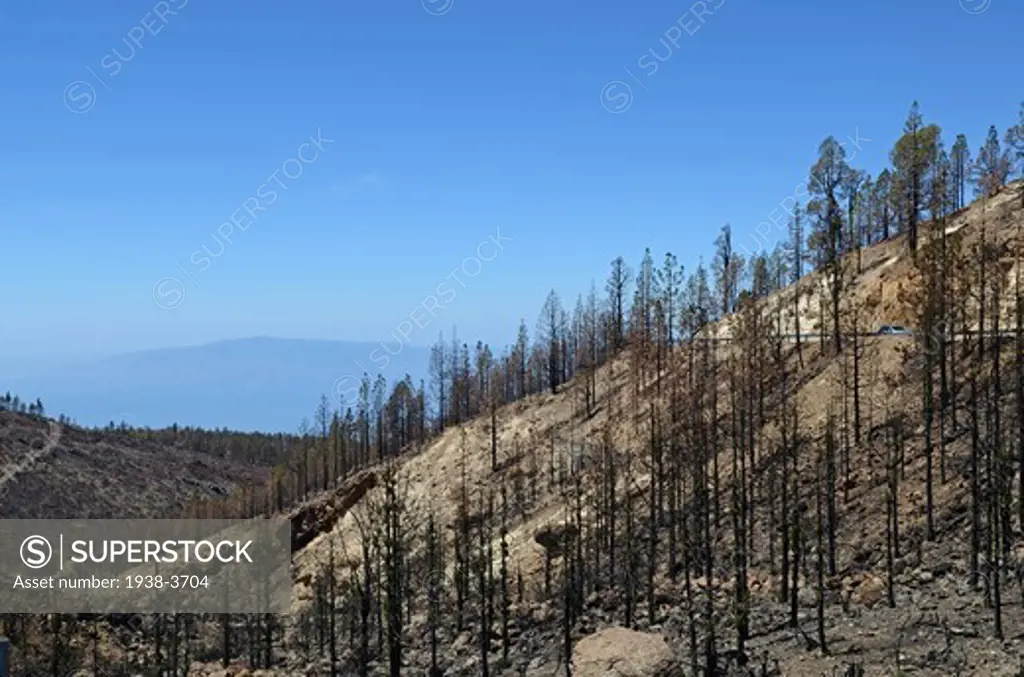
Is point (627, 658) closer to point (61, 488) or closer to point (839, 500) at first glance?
point (839, 500)

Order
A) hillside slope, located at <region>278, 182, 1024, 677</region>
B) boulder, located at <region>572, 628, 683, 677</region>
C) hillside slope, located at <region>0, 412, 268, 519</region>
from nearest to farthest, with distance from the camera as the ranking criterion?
boulder, located at <region>572, 628, 683, 677</region> → hillside slope, located at <region>278, 182, 1024, 677</region> → hillside slope, located at <region>0, 412, 268, 519</region>

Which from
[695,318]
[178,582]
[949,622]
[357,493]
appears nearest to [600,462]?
[695,318]

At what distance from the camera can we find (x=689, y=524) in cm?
6406

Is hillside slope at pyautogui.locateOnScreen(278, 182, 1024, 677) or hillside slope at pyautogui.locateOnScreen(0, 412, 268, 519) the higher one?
hillside slope at pyautogui.locateOnScreen(278, 182, 1024, 677)

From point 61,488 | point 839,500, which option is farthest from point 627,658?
point 61,488

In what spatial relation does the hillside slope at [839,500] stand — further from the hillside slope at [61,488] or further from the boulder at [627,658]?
the hillside slope at [61,488]

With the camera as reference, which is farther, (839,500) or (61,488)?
(61,488)

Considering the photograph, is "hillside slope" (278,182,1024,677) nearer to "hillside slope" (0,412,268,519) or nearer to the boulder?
the boulder

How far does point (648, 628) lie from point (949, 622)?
16.4 meters

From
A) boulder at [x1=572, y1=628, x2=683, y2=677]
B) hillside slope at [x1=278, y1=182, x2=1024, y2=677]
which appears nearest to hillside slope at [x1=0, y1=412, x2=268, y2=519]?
hillside slope at [x1=278, y1=182, x2=1024, y2=677]

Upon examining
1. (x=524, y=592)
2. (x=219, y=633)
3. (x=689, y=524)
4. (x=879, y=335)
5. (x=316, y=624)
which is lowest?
(x=219, y=633)

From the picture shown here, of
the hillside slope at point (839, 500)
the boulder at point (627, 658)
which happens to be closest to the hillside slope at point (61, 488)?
the hillside slope at point (839, 500)

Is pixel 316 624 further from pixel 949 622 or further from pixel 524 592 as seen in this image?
pixel 949 622

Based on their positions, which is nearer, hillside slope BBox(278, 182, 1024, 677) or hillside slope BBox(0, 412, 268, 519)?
hillside slope BBox(278, 182, 1024, 677)
